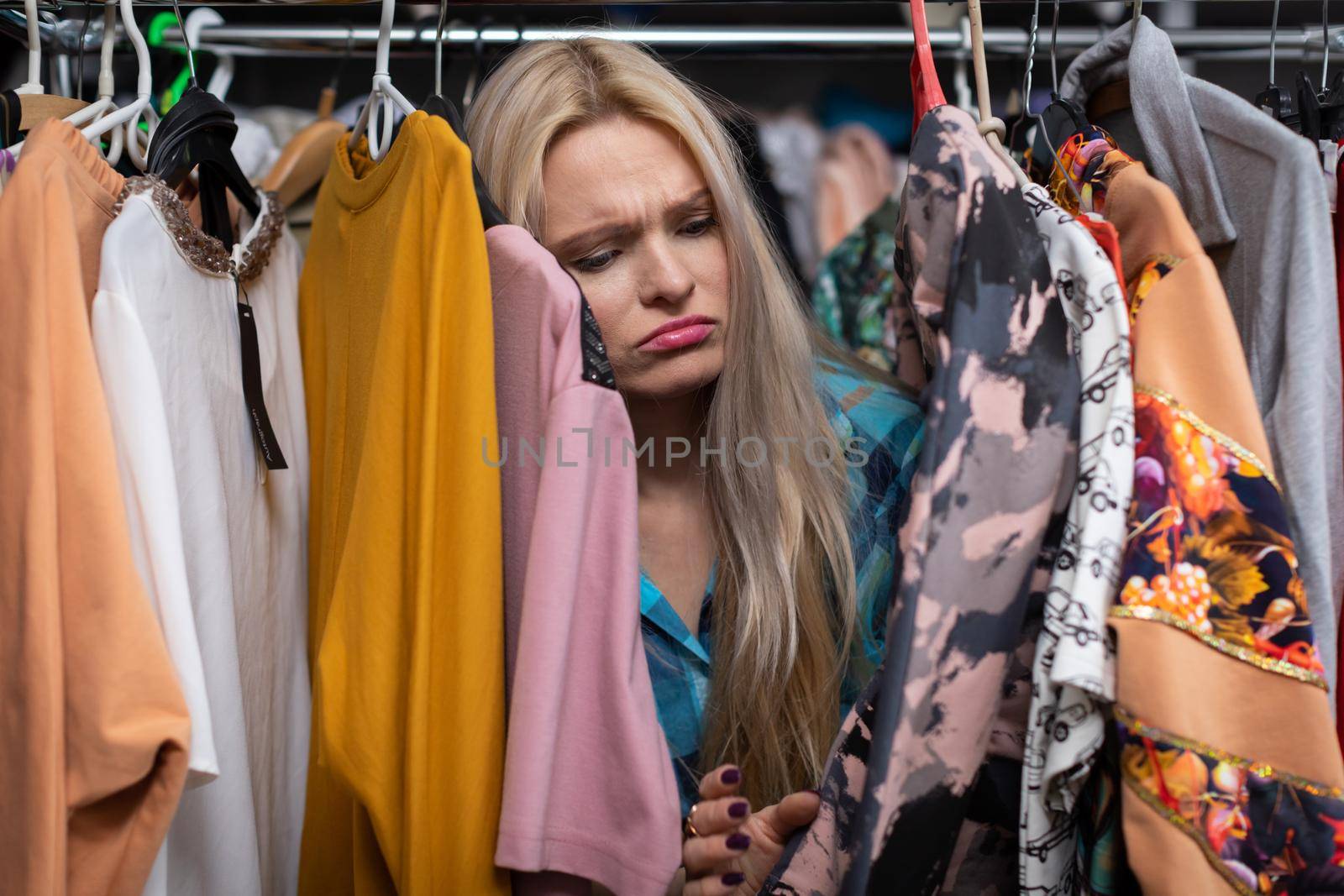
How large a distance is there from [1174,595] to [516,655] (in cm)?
49

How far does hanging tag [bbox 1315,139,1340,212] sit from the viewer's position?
2.69 feet

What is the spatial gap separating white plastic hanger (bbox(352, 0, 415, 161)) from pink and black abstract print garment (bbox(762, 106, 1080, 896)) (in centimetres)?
55

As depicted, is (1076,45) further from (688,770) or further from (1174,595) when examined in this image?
(688,770)

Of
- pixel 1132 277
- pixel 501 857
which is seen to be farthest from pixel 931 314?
pixel 501 857

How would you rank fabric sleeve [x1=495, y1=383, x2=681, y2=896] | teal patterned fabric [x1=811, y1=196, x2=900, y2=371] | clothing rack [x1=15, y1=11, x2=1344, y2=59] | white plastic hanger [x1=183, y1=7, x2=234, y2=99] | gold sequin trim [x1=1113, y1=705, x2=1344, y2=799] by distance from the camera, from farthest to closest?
1. teal patterned fabric [x1=811, y1=196, x2=900, y2=371]
2. white plastic hanger [x1=183, y1=7, x2=234, y2=99]
3. clothing rack [x1=15, y1=11, x2=1344, y2=59]
4. fabric sleeve [x1=495, y1=383, x2=681, y2=896]
5. gold sequin trim [x1=1113, y1=705, x2=1344, y2=799]

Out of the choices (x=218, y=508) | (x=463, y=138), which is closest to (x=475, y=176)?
(x=463, y=138)

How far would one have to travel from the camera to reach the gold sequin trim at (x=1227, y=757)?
0.63m

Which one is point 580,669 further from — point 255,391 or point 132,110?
point 132,110

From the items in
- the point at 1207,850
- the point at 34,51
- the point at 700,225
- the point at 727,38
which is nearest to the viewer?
A: the point at 1207,850

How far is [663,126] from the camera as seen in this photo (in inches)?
42.4

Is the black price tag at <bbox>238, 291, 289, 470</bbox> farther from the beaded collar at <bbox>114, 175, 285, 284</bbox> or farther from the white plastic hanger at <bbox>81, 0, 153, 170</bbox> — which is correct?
the white plastic hanger at <bbox>81, 0, 153, 170</bbox>

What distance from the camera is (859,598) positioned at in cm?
109

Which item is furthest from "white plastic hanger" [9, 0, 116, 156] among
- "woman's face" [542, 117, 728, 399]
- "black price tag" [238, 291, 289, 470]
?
"woman's face" [542, 117, 728, 399]

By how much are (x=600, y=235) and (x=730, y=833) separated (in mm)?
591
